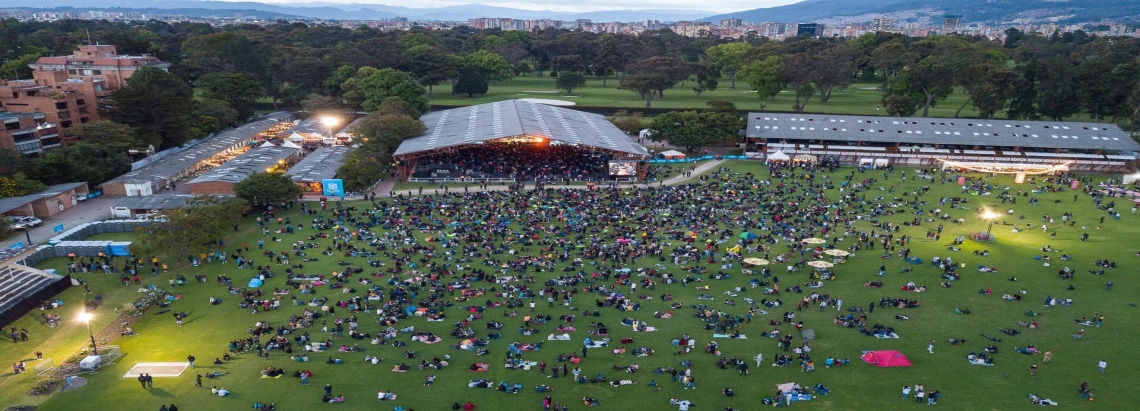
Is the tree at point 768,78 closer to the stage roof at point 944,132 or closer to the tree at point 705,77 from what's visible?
the tree at point 705,77

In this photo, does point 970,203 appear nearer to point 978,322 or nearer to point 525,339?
point 978,322

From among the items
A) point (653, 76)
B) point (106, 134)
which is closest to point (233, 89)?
point (106, 134)

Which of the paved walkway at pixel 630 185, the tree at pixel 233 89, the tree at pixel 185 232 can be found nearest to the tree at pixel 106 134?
the tree at pixel 185 232

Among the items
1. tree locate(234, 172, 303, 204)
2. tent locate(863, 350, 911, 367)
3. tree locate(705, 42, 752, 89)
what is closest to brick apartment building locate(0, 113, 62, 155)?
tree locate(234, 172, 303, 204)

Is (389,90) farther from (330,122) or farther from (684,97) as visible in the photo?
(684,97)

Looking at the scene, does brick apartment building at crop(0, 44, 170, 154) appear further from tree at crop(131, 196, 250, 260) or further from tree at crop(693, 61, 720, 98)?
tree at crop(693, 61, 720, 98)

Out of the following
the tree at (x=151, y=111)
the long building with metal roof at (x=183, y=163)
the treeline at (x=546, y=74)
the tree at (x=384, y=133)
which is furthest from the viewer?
the treeline at (x=546, y=74)
